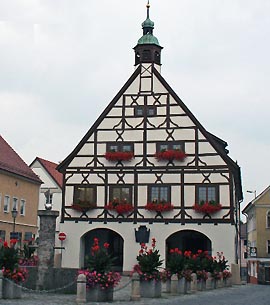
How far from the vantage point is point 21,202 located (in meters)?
42.5

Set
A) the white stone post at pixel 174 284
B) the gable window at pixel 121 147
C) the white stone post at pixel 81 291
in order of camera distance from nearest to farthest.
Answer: the white stone post at pixel 81 291 → the white stone post at pixel 174 284 → the gable window at pixel 121 147

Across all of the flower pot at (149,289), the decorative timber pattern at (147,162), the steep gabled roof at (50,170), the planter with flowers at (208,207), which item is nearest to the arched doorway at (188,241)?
the decorative timber pattern at (147,162)

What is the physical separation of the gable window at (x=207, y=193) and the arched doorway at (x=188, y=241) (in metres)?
2.95

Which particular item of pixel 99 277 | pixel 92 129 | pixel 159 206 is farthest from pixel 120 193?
pixel 99 277

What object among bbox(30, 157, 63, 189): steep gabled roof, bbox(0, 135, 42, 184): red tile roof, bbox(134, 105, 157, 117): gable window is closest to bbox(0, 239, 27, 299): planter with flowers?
bbox(134, 105, 157, 117): gable window

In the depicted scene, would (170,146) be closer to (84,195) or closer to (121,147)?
(121,147)

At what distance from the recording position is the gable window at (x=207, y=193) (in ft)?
108

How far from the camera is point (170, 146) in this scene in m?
34.3

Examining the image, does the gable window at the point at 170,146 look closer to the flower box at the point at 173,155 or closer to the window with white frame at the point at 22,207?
the flower box at the point at 173,155

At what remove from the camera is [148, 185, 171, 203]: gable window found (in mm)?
33688

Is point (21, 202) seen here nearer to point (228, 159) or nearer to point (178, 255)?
point (228, 159)

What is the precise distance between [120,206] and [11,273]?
1496 centimetres

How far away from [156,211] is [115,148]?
16.0 feet

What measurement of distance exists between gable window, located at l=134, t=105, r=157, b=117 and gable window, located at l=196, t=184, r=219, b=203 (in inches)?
221
